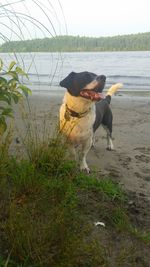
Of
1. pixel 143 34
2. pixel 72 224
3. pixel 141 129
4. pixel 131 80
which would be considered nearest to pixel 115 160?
pixel 141 129

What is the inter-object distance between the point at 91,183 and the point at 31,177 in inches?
33.6

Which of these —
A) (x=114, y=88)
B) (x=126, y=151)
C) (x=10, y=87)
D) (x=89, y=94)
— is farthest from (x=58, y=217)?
(x=114, y=88)

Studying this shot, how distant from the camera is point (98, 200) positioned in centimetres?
339

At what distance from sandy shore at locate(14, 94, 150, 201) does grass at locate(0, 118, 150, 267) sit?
0.51 m

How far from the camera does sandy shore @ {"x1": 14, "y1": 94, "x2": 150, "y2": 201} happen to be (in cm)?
443

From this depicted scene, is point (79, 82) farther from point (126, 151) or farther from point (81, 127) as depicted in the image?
point (126, 151)

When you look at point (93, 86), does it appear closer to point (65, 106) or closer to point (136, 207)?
point (65, 106)

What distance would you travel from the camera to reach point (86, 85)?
4.49 m

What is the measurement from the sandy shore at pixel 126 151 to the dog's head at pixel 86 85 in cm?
35

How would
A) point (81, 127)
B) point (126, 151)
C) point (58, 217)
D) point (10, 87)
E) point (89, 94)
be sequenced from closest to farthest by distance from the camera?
point (58, 217) → point (10, 87) → point (89, 94) → point (81, 127) → point (126, 151)

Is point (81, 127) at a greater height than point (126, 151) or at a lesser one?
greater

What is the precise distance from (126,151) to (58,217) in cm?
360

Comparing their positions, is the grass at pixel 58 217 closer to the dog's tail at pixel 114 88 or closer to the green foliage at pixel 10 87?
the green foliage at pixel 10 87

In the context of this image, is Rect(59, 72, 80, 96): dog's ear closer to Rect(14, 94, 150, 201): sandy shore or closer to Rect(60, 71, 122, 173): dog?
Rect(60, 71, 122, 173): dog
